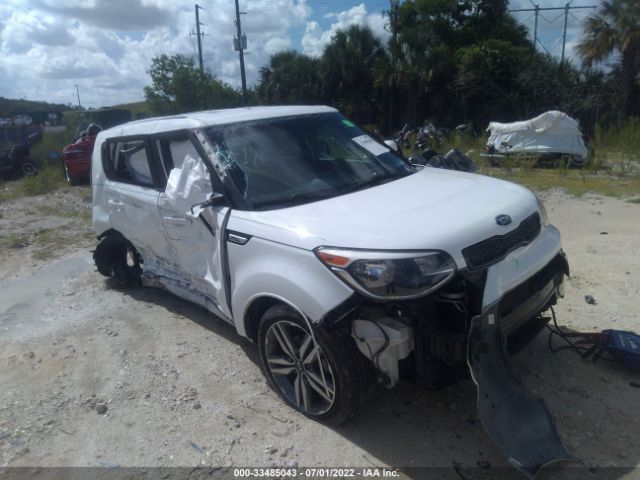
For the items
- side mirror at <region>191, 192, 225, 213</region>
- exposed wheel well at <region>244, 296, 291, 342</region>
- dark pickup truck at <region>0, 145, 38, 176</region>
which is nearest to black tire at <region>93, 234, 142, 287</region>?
side mirror at <region>191, 192, 225, 213</region>

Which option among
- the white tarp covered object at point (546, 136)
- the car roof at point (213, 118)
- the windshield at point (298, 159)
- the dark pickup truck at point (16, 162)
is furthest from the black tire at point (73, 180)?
the windshield at point (298, 159)

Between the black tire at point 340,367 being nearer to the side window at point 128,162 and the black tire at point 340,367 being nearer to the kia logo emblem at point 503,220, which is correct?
the kia logo emblem at point 503,220

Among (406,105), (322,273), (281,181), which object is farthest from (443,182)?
(406,105)

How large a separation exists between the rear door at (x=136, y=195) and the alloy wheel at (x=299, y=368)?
5.04 feet

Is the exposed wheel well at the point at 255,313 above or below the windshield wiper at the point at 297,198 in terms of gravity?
below

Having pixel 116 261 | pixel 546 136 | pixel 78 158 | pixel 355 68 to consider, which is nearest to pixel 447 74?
pixel 355 68

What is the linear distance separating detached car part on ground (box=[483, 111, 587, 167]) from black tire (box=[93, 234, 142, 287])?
35.4 ft

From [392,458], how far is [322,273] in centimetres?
109

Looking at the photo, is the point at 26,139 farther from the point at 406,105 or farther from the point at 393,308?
the point at 393,308

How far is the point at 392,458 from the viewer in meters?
2.89

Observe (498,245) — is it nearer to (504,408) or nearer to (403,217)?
(403,217)

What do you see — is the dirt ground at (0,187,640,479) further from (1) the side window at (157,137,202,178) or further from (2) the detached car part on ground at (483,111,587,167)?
(2) the detached car part on ground at (483,111,587,167)

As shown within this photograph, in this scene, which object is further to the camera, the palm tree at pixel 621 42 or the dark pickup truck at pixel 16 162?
the palm tree at pixel 621 42

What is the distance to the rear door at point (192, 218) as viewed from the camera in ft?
11.9
